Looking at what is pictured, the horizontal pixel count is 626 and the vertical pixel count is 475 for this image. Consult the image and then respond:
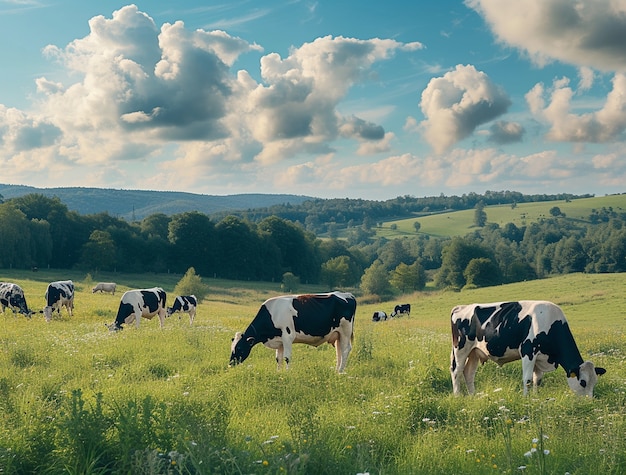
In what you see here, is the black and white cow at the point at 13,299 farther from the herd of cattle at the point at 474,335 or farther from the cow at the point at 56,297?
the herd of cattle at the point at 474,335

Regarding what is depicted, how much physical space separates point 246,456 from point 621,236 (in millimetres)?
111610

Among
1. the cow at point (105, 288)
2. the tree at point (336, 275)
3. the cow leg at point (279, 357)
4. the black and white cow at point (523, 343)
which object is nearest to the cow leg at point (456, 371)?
the black and white cow at point (523, 343)

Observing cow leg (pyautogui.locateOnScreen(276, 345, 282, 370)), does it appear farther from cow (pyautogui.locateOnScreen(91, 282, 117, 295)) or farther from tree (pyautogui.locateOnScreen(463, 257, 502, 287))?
tree (pyautogui.locateOnScreen(463, 257, 502, 287))

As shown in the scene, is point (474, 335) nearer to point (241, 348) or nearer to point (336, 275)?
point (241, 348)

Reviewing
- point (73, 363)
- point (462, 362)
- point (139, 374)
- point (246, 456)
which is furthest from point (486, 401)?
point (73, 363)

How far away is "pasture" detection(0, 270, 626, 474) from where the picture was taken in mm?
5633

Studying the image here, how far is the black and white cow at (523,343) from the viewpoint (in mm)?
10000

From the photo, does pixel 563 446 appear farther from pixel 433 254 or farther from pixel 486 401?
pixel 433 254

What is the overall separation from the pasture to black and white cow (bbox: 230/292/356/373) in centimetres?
50

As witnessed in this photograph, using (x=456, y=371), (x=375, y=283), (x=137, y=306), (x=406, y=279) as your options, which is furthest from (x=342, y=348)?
(x=406, y=279)

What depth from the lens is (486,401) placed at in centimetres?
888

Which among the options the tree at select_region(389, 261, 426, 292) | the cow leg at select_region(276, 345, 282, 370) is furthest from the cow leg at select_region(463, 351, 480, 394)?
the tree at select_region(389, 261, 426, 292)

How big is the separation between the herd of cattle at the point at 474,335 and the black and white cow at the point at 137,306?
1027 centimetres

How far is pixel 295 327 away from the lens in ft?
44.1
